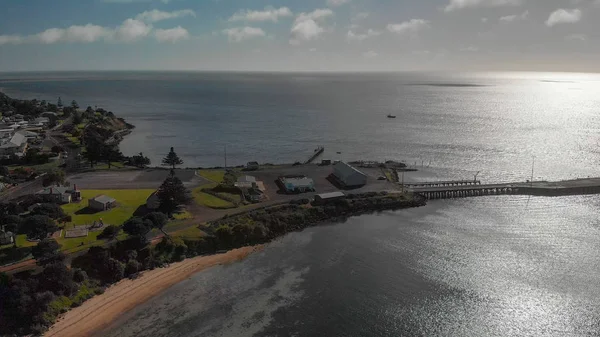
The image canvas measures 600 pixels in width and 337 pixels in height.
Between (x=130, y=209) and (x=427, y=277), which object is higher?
(x=130, y=209)

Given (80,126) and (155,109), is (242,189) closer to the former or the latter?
(80,126)

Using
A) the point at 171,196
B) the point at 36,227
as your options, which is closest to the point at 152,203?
the point at 171,196

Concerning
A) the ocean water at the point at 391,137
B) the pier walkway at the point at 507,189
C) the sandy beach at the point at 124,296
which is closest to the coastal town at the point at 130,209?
the sandy beach at the point at 124,296

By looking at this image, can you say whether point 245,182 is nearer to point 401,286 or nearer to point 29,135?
point 401,286

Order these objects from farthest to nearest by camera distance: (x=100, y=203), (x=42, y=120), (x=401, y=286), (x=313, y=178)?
(x=42, y=120)
(x=313, y=178)
(x=100, y=203)
(x=401, y=286)

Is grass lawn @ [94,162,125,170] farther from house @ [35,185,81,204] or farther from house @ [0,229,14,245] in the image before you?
house @ [0,229,14,245]

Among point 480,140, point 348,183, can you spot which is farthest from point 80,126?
point 480,140
